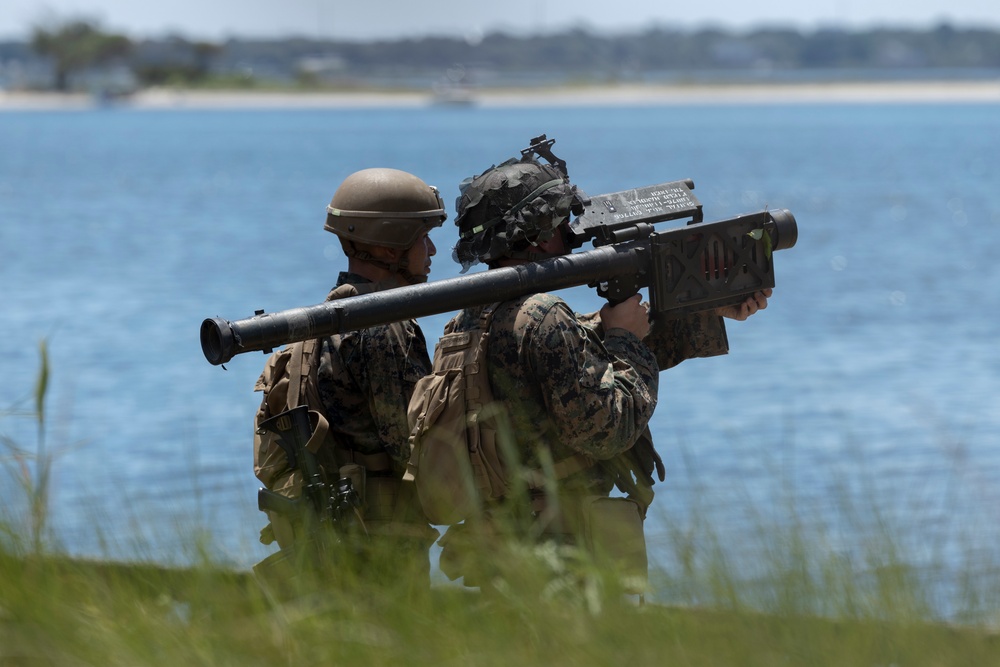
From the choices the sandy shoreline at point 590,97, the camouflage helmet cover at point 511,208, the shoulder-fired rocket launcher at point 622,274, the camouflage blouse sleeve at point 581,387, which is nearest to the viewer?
the shoulder-fired rocket launcher at point 622,274

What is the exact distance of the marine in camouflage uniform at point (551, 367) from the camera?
394 cm

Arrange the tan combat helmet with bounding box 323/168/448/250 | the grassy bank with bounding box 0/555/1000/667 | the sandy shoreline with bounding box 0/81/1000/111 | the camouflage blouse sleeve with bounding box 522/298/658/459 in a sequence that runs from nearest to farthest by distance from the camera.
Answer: the grassy bank with bounding box 0/555/1000/667, the camouflage blouse sleeve with bounding box 522/298/658/459, the tan combat helmet with bounding box 323/168/448/250, the sandy shoreline with bounding box 0/81/1000/111

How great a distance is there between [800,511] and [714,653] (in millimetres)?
865

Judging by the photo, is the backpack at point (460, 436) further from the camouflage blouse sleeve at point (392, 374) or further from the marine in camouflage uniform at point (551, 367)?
the camouflage blouse sleeve at point (392, 374)

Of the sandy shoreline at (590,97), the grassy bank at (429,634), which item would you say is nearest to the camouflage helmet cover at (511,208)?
the grassy bank at (429,634)

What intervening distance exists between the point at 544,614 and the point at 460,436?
976 mm

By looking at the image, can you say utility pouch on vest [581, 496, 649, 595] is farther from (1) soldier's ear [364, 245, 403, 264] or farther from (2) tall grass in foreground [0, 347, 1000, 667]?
(1) soldier's ear [364, 245, 403, 264]

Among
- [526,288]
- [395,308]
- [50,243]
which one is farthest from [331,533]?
[50,243]

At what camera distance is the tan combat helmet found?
4.50 metres

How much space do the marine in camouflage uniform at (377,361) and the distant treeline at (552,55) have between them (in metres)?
168

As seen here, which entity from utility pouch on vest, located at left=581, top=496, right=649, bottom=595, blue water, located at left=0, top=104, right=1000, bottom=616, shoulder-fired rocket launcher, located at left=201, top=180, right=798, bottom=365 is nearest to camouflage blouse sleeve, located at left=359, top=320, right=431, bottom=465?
shoulder-fired rocket launcher, located at left=201, top=180, right=798, bottom=365

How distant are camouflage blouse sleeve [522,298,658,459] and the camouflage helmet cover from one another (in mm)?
258

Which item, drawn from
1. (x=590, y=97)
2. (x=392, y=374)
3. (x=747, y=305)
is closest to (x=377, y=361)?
(x=392, y=374)

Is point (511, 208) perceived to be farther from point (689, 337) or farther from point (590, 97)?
point (590, 97)
